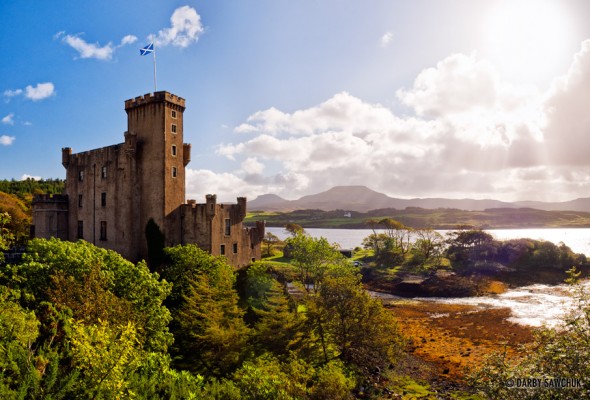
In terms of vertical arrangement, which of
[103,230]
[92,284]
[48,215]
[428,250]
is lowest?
[428,250]

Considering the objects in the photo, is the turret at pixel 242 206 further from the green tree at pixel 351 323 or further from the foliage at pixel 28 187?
the foliage at pixel 28 187

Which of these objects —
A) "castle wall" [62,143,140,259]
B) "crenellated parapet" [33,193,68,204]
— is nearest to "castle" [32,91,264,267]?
"castle wall" [62,143,140,259]

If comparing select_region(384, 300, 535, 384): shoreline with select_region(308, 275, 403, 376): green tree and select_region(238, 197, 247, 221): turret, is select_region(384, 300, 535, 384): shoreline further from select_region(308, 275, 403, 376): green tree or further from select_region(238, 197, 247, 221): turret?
select_region(238, 197, 247, 221): turret

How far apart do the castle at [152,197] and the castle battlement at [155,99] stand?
132 mm

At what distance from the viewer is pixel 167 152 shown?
164ft

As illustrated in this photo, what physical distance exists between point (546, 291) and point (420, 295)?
2932 centimetres

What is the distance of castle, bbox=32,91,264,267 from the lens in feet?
163

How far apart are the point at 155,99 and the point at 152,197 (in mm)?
13218

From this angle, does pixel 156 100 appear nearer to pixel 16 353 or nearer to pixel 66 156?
pixel 66 156

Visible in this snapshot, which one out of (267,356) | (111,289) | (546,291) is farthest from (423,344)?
(546,291)

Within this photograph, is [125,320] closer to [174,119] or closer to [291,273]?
[174,119]

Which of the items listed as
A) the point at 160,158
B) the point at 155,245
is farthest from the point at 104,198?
the point at 155,245

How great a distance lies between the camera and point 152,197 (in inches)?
1991

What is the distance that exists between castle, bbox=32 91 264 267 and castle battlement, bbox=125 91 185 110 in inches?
5.2
